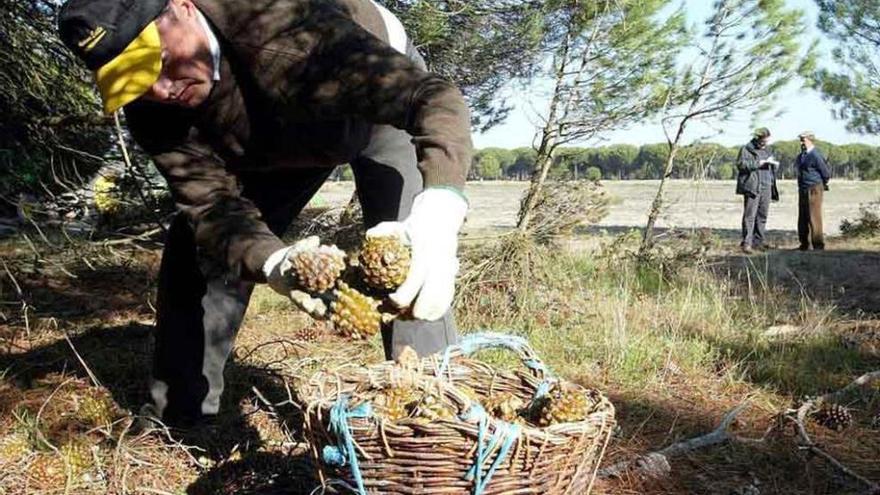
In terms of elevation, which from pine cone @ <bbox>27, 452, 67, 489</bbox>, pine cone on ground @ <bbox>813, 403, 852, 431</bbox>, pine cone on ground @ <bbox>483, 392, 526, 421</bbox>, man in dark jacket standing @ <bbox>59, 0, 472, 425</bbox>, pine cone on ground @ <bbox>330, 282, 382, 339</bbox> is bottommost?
pine cone on ground @ <bbox>813, 403, 852, 431</bbox>

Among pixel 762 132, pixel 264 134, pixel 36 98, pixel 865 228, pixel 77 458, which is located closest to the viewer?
pixel 264 134

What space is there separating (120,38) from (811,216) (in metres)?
10.9

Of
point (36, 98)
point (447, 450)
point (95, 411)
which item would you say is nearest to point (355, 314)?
point (447, 450)

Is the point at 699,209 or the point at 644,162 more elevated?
the point at 644,162

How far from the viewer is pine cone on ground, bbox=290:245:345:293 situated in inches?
71.9

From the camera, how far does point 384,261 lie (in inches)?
69.9

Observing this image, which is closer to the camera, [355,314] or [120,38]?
[355,314]

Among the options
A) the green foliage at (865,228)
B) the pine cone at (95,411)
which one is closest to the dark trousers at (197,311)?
the pine cone at (95,411)

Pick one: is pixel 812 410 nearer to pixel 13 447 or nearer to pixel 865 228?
pixel 13 447

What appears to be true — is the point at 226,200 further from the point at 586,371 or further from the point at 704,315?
the point at 704,315

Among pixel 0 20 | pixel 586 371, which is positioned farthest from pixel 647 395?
pixel 0 20

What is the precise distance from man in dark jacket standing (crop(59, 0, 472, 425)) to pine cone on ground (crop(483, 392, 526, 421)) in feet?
0.97

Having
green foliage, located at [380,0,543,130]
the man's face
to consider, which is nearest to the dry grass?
the man's face

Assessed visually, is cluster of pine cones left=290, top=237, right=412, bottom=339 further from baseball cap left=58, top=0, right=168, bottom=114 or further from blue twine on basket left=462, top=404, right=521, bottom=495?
baseball cap left=58, top=0, right=168, bottom=114
